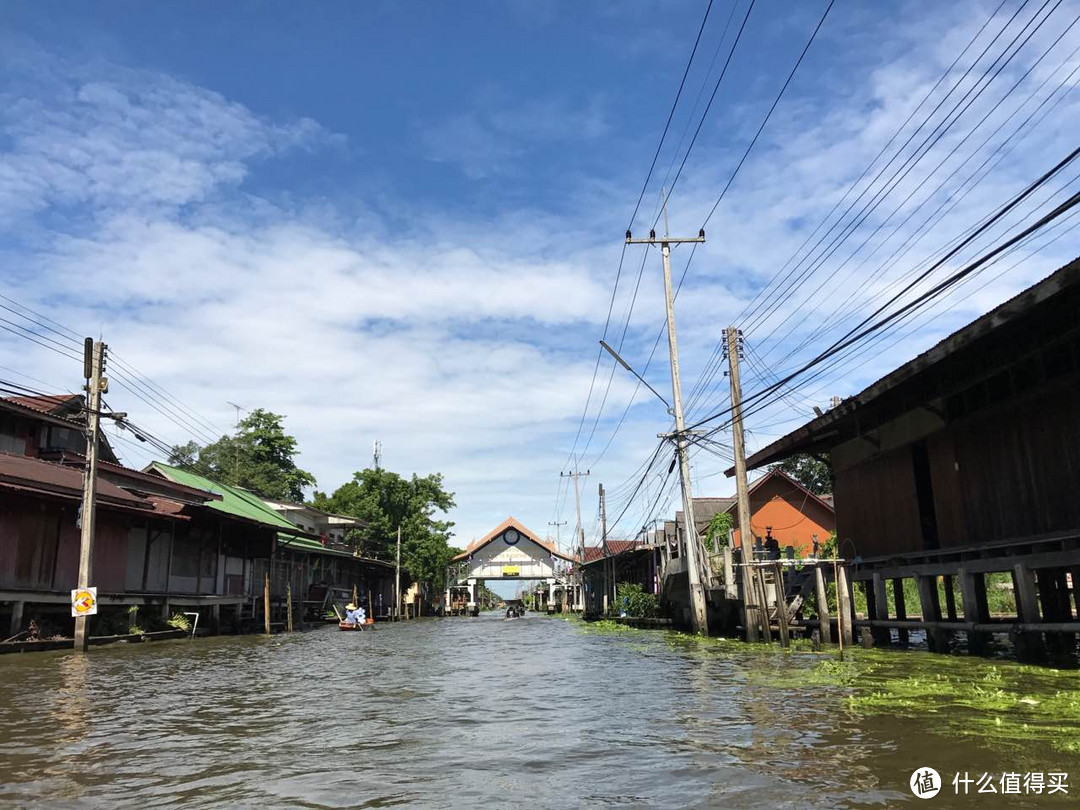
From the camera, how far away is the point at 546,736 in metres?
8.76

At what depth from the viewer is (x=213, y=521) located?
36.1 metres

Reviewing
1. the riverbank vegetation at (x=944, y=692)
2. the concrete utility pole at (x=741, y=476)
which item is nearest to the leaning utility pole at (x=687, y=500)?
the concrete utility pole at (x=741, y=476)

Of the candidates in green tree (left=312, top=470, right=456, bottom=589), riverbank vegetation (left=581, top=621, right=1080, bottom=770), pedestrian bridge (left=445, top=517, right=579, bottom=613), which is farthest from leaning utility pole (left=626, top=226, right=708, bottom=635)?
pedestrian bridge (left=445, top=517, right=579, bottom=613)

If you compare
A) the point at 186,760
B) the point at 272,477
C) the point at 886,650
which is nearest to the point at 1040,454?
the point at 886,650

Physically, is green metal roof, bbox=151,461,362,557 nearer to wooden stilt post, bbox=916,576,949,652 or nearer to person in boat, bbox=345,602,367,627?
person in boat, bbox=345,602,367,627

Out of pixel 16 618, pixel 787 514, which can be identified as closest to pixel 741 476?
pixel 16 618

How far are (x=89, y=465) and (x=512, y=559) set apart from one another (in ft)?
227

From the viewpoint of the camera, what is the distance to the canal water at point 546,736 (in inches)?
242

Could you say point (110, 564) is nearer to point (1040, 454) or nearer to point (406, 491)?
point (1040, 454)

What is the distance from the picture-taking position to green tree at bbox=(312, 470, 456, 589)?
6712cm

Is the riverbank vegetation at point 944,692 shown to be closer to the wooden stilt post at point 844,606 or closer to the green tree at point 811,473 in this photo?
the wooden stilt post at point 844,606

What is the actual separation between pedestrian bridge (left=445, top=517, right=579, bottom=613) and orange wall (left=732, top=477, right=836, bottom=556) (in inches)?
1691

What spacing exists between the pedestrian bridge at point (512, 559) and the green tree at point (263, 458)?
74.1ft

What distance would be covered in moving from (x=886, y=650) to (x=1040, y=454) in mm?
6891
